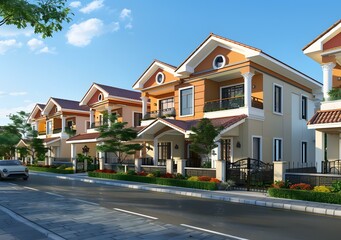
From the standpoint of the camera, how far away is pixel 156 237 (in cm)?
704

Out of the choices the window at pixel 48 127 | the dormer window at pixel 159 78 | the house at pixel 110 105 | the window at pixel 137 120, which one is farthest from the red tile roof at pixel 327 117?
the window at pixel 48 127

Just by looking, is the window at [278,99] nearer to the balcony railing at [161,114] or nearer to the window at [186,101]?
the window at [186,101]

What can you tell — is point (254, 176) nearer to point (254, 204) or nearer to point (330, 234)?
point (254, 204)

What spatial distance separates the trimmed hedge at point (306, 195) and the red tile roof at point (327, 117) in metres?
4.05

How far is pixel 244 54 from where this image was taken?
2048 cm

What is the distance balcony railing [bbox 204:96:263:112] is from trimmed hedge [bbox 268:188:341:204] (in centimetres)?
827

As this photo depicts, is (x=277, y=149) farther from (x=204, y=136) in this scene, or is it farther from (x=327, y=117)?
(x=204, y=136)

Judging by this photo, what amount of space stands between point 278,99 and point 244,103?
3.97m

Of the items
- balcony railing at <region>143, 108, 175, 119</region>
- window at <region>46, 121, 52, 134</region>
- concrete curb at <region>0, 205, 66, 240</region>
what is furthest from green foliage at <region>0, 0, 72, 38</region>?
window at <region>46, 121, 52, 134</region>

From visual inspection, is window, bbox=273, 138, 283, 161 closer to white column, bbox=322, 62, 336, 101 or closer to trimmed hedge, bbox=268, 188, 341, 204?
white column, bbox=322, 62, 336, 101

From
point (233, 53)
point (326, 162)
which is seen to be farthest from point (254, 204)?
point (233, 53)

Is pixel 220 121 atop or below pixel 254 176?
atop

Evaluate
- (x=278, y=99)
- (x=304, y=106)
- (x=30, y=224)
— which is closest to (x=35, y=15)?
(x=30, y=224)

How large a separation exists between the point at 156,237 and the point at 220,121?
45.3 feet
